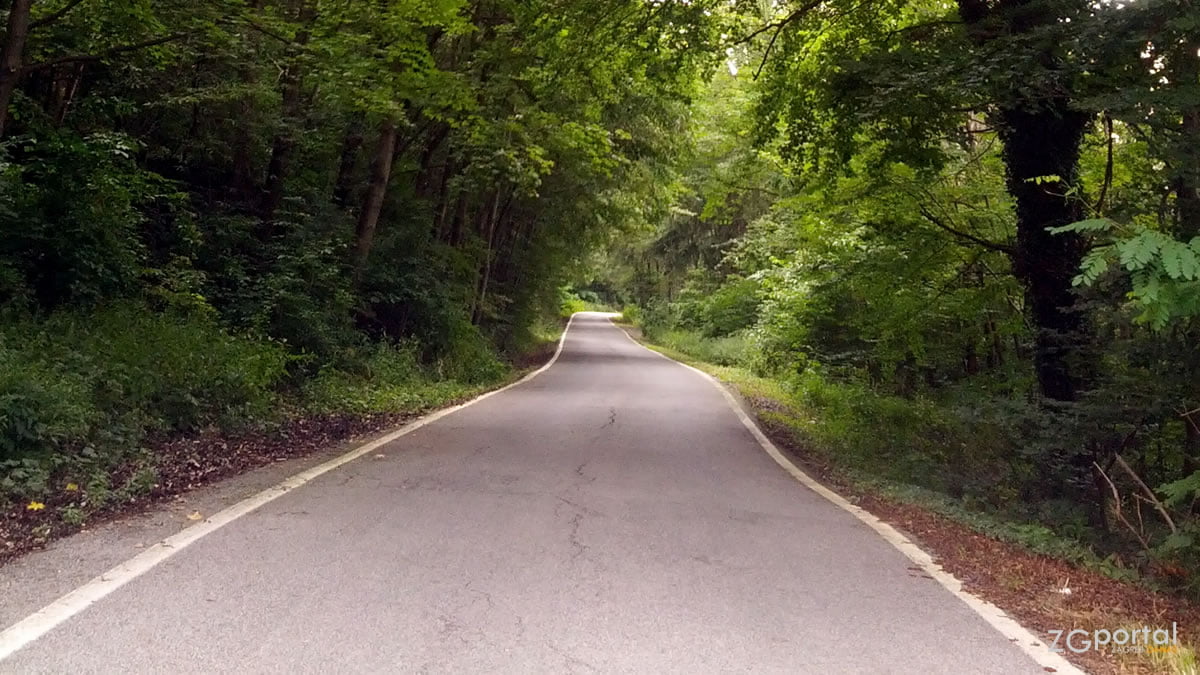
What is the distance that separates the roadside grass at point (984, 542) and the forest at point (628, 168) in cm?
12

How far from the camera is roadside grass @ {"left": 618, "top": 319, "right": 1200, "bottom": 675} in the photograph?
4.48 meters

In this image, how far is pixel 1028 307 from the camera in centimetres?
941

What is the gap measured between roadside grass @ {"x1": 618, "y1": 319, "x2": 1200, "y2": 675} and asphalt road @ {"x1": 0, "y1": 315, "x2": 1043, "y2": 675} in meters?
0.47

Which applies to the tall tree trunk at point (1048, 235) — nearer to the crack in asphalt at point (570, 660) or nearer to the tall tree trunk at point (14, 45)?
the crack in asphalt at point (570, 660)

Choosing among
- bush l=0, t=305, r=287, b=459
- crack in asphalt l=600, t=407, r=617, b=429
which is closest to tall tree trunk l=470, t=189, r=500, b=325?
crack in asphalt l=600, t=407, r=617, b=429

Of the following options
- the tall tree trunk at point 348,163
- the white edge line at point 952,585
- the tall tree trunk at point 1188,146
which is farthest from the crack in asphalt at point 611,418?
the tall tree trunk at point 1188,146

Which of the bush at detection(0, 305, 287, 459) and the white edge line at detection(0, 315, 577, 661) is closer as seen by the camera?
the white edge line at detection(0, 315, 577, 661)

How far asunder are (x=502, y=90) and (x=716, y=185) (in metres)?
4.08

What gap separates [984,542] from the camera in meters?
6.16

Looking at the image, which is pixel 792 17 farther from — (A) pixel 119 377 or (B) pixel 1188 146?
(A) pixel 119 377

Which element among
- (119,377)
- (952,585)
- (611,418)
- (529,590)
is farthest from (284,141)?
(952,585)

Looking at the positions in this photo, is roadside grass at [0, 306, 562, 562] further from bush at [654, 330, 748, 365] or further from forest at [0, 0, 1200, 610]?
bush at [654, 330, 748, 365]

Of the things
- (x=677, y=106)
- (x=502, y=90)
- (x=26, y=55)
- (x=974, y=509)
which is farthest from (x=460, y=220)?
(x=974, y=509)

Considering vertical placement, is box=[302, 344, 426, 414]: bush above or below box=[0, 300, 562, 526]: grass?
below
